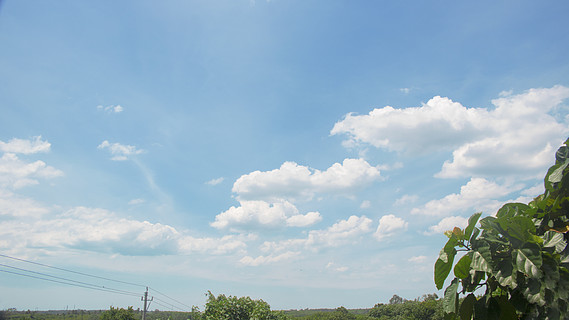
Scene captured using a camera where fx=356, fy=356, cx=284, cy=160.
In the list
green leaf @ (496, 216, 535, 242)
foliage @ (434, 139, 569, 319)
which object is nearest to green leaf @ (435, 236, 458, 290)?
foliage @ (434, 139, 569, 319)

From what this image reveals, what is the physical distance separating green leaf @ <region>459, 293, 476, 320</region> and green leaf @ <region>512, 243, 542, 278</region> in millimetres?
656

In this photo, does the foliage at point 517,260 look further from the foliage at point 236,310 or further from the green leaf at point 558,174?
the foliage at point 236,310

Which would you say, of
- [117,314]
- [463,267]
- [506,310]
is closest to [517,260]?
[463,267]

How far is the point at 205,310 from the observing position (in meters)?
16.5

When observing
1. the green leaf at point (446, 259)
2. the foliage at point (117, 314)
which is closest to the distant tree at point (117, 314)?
the foliage at point (117, 314)

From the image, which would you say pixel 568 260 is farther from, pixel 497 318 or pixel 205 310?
pixel 205 310

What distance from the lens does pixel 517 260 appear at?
2.74m

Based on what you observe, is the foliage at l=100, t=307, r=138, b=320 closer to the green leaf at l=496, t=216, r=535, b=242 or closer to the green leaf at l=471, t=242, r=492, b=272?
the green leaf at l=471, t=242, r=492, b=272

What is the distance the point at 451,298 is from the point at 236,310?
14.4 meters

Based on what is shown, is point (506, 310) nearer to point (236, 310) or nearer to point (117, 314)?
point (236, 310)

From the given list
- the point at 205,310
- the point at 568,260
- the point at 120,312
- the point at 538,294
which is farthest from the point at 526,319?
the point at 120,312

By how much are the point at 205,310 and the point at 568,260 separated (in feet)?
53.0

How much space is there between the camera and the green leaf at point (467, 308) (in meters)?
3.22

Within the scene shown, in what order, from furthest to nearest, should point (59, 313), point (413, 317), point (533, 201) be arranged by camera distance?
point (59, 313) < point (413, 317) < point (533, 201)
